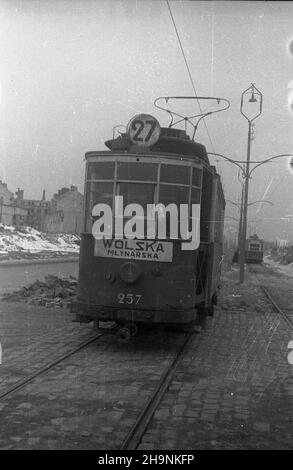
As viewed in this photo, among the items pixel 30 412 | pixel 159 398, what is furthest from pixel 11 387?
pixel 159 398

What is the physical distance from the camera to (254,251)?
58344 mm

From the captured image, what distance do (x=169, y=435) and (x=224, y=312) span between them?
9513mm

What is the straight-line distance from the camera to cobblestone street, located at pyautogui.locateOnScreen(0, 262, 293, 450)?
15.3ft

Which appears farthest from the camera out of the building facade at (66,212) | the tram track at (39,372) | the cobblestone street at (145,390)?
the building facade at (66,212)

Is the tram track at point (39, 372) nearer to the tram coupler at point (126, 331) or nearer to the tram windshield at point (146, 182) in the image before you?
the tram coupler at point (126, 331)

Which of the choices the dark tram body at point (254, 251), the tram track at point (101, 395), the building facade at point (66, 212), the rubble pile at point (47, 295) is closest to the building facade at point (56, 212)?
the building facade at point (66, 212)

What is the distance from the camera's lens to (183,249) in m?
8.28

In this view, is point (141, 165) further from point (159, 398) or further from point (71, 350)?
point (159, 398)

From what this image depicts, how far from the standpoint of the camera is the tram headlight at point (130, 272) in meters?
8.12

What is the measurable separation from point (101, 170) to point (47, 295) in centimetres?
695

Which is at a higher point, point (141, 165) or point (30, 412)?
point (141, 165)

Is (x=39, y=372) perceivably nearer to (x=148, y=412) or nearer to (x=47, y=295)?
(x=148, y=412)

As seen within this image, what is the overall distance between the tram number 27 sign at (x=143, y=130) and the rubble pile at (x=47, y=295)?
20.2 ft
